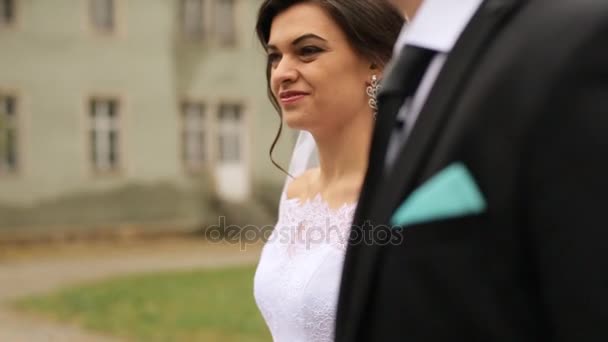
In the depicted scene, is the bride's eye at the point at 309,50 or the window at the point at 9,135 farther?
the window at the point at 9,135

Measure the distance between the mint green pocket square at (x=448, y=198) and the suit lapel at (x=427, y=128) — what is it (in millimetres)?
35

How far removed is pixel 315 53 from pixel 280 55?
144 mm

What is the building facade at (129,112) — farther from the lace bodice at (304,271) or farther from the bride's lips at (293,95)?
the bride's lips at (293,95)

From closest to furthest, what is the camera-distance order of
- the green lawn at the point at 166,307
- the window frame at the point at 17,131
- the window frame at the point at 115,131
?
the green lawn at the point at 166,307 < the window frame at the point at 17,131 < the window frame at the point at 115,131

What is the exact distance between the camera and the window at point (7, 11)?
16.7 meters

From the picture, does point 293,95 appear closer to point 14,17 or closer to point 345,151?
point 345,151

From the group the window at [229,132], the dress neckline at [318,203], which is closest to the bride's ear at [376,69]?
the dress neckline at [318,203]

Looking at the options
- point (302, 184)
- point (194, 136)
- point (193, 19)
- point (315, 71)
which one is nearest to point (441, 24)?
point (315, 71)

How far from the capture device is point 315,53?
2424mm

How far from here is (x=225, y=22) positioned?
63.9 feet

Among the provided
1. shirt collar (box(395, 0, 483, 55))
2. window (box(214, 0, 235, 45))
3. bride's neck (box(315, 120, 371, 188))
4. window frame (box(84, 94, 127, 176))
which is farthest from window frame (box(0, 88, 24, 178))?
shirt collar (box(395, 0, 483, 55))

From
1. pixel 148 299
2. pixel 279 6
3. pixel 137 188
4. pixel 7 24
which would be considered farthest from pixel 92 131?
pixel 279 6

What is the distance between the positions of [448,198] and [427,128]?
0.34 feet

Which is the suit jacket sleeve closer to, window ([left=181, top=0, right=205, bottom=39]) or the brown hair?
the brown hair
